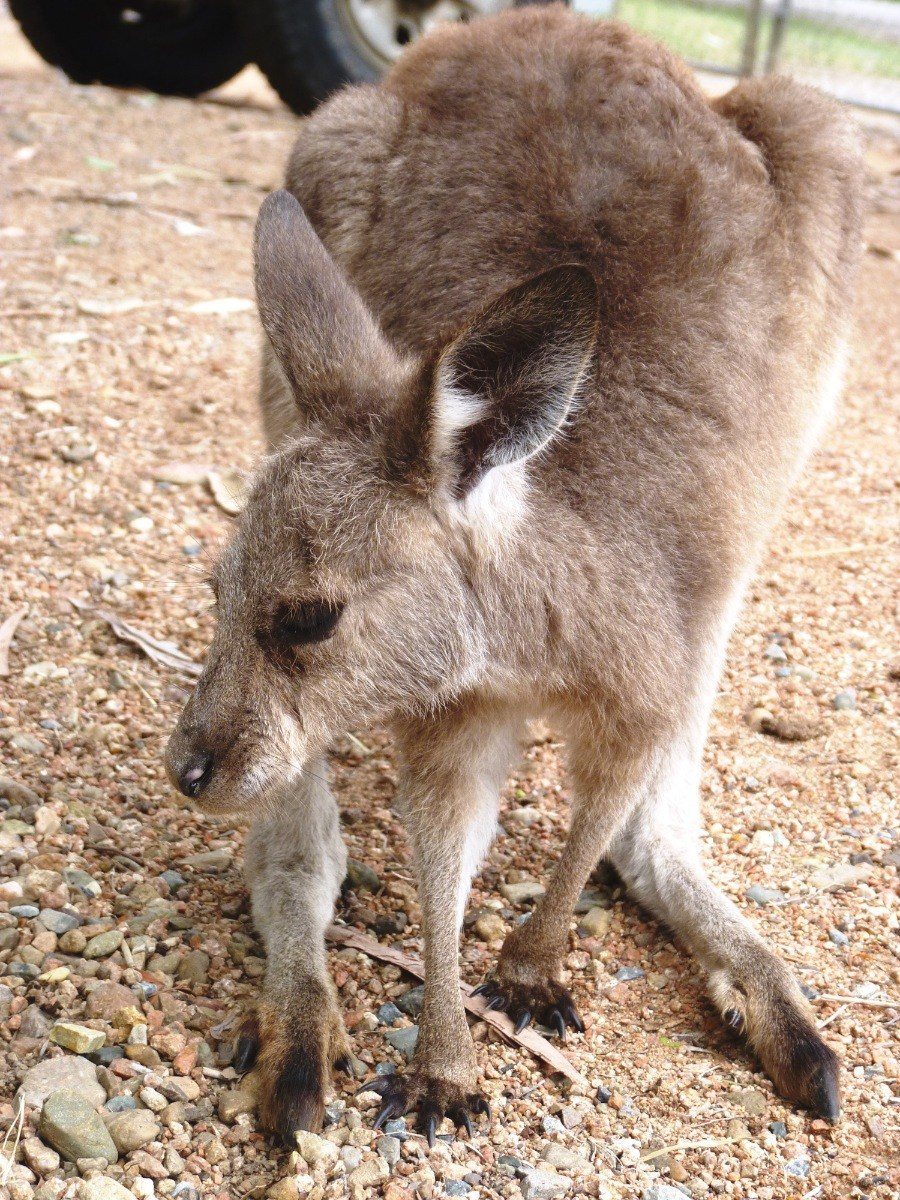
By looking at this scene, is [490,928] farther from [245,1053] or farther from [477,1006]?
[245,1053]

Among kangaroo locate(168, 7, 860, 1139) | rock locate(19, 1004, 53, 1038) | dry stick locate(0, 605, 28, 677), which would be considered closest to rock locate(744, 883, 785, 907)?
kangaroo locate(168, 7, 860, 1139)

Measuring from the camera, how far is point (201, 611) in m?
3.97

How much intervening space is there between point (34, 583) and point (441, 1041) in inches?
74.6

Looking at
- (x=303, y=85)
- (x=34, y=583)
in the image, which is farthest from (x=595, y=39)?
(x=303, y=85)

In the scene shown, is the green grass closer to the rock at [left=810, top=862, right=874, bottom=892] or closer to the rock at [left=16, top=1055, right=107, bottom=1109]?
the rock at [left=810, top=862, right=874, bottom=892]

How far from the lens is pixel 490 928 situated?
3.07 meters

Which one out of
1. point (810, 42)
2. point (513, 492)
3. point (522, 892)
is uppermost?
point (513, 492)

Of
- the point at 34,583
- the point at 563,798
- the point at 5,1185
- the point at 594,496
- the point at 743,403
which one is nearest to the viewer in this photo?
the point at 5,1185

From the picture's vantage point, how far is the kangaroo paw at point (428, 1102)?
2.50 meters

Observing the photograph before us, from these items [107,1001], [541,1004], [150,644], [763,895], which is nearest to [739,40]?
[150,644]

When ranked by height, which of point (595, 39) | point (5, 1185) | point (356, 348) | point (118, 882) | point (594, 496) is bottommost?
point (118, 882)

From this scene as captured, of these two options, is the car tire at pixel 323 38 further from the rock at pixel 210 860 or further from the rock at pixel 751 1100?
the rock at pixel 751 1100

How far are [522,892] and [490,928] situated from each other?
0.15 meters

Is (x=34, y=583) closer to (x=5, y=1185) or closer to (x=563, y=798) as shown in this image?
(x=563, y=798)
